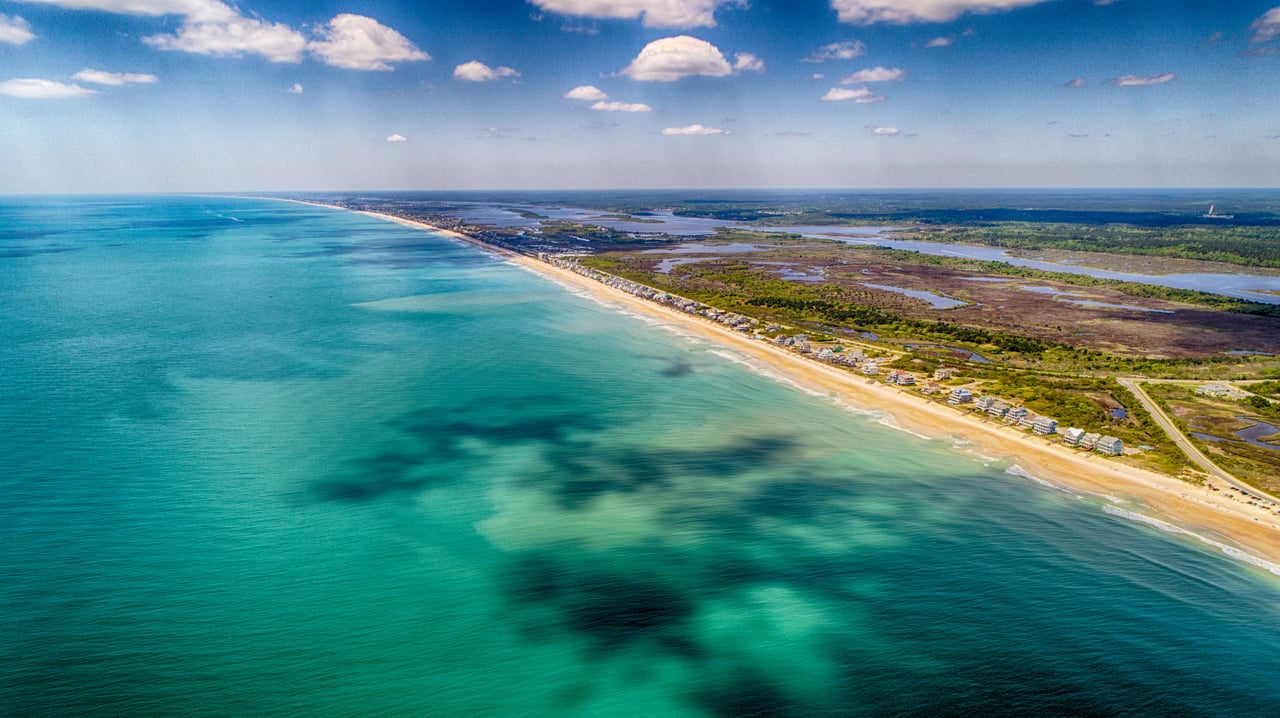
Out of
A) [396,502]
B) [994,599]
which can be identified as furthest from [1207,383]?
[396,502]

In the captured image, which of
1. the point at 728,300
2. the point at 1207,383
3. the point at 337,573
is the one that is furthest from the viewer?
the point at 728,300

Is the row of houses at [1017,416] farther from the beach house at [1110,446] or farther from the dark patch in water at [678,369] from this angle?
the dark patch in water at [678,369]

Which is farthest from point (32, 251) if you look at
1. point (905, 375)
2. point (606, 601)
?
point (905, 375)

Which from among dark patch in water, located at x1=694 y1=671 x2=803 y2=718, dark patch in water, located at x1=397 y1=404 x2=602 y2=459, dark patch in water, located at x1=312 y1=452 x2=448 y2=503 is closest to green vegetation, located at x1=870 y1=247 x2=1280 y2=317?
dark patch in water, located at x1=397 y1=404 x2=602 y2=459

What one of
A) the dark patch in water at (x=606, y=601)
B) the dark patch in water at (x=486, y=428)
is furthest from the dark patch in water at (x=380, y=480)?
the dark patch in water at (x=606, y=601)

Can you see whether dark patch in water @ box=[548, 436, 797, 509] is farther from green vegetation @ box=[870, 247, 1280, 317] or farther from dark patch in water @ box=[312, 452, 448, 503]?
green vegetation @ box=[870, 247, 1280, 317]

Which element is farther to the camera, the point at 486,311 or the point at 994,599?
the point at 486,311

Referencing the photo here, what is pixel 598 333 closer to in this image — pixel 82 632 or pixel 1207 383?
pixel 82 632

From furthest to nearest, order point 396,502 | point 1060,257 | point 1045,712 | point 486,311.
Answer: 1. point 1060,257
2. point 486,311
3. point 396,502
4. point 1045,712
